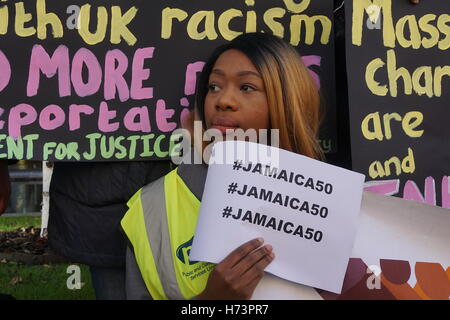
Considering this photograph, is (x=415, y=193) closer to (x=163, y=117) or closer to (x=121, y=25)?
(x=163, y=117)

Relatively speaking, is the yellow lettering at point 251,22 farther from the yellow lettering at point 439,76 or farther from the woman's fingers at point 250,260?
the woman's fingers at point 250,260

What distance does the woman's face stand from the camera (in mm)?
1631

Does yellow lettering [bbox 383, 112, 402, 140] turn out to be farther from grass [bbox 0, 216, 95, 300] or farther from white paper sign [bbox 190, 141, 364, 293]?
grass [bbox 0, 216, 95, 300]

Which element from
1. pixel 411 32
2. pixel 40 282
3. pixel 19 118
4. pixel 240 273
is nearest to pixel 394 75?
pixel 411 32

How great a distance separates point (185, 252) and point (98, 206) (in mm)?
535

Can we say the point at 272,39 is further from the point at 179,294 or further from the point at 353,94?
the point at 179,294

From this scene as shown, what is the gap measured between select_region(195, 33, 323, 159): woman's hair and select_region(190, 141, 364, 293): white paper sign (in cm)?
21

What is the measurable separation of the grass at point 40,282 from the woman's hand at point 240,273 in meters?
2.75

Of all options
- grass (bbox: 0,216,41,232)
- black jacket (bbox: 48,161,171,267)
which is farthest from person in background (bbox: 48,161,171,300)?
grass (bbox: 0,216,41,232)

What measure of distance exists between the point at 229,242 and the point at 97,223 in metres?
0.69

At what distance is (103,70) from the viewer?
1.94 metres

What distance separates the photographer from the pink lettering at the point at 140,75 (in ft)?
6.44

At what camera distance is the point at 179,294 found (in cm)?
151
